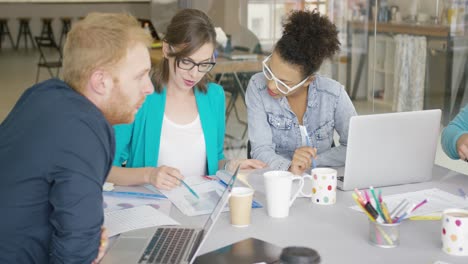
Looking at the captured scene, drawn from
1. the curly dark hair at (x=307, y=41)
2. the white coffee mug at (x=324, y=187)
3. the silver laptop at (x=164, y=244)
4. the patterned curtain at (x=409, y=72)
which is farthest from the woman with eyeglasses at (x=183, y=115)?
the patterned curtain at (x=409, y=72)

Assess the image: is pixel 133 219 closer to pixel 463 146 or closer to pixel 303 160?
pixel 303 160

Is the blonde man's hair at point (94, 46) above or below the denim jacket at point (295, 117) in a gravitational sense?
above

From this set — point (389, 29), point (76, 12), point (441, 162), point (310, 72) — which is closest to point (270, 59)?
point (310, 72)

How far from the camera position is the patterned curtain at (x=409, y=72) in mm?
4680

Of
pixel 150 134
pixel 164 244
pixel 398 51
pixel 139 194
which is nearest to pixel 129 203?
pixel 139 194

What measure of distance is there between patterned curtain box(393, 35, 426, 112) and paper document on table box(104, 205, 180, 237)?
3.32 meters

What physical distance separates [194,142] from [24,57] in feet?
39.9

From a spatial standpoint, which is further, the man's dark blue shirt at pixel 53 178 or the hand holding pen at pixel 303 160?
the hand holding pen at pixel 303 160

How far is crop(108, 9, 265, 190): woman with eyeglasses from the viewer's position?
236cm

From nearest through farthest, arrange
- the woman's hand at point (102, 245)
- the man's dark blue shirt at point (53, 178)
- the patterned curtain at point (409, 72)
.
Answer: the man's dark blue shirt at point (53, 178)
the woman's hand at point (102, 245)
the patterned curtain at point (409, 72)

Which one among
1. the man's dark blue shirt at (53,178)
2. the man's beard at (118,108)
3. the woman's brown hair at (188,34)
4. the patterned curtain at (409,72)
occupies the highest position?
the woman's brown hair at (188,34)

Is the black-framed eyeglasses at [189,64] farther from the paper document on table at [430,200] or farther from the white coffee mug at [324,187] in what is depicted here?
the paper document on table at [430,200]

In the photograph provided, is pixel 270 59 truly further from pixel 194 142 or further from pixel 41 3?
pixel 41 3

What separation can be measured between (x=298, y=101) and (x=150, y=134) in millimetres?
617
